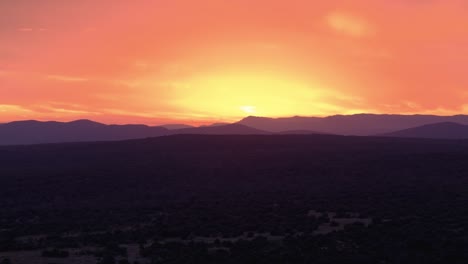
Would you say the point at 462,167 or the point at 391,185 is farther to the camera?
the point at 462,167

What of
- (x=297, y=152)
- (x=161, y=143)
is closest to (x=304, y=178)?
(x=297, y=152)

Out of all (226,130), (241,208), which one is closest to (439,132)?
(226,130)

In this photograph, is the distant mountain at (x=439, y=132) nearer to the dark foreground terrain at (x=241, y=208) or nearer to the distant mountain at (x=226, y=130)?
the distant mountain at (x=226, y=130)

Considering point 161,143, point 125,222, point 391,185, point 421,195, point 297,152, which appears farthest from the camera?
point 161,143

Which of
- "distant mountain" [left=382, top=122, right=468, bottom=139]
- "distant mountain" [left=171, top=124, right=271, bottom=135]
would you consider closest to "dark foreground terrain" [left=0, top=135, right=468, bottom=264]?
"distant mountain" [left=382, top=122, right=468, bottom=139]

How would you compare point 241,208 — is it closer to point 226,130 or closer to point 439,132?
point 439,132

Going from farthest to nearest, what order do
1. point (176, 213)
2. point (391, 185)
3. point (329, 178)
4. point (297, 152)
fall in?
point (297, 152) < point (329, 178) < point (391, 185) < point (176, 213)

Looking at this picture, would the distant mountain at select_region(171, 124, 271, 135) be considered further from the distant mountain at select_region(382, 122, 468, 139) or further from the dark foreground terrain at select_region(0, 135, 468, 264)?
the dark foreground terrain at select_region(0, 135, 468, 264)

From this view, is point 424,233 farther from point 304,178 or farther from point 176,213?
point 304,178
